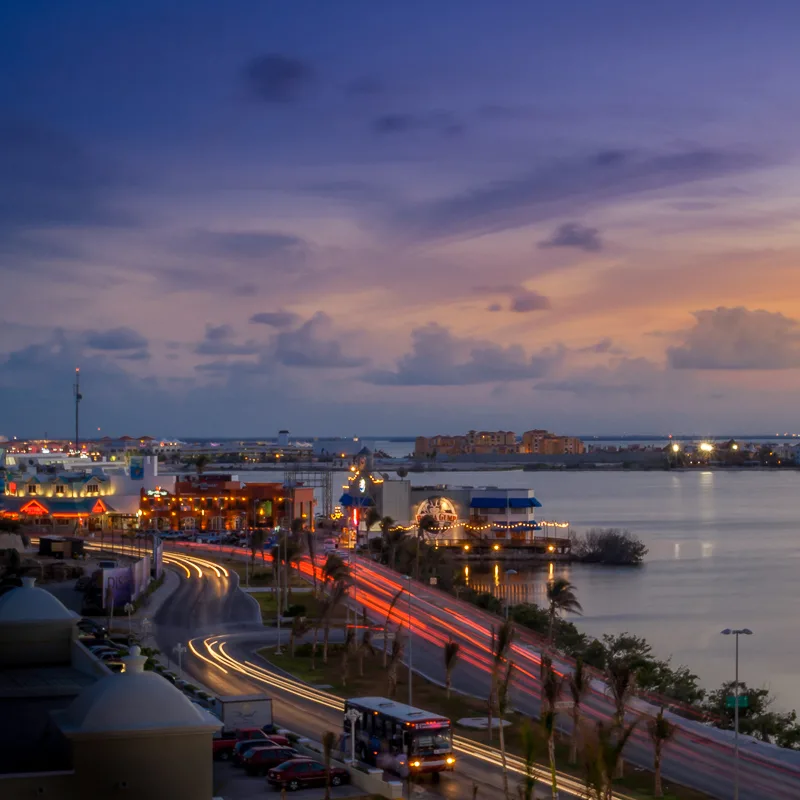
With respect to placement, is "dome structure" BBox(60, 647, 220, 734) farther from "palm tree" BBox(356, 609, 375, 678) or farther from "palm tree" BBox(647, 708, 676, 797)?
"palm tree" BBox(356, 609, 375, 678)

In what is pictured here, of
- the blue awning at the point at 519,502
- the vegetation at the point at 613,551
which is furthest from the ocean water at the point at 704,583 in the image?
the blue awning at the point at 519,502

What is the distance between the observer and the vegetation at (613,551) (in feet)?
183

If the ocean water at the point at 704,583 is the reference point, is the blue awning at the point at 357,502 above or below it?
above

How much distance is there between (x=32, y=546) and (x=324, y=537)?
1391cm

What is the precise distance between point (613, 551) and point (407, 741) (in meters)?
43.0

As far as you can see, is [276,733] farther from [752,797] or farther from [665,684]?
[665,684]

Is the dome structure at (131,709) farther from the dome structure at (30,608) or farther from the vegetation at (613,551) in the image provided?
the vegetation at (613,551)

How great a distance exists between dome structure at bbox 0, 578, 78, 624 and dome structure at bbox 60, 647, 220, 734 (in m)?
4.55

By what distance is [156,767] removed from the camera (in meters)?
8.40

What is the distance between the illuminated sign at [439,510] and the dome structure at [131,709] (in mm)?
50121

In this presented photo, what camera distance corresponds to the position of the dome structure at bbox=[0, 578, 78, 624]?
1305cm

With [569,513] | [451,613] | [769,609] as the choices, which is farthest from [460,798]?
[569,513]

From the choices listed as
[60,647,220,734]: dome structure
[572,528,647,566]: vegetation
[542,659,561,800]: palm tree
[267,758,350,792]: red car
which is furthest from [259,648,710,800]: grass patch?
[572,528,647,566]: vegetation

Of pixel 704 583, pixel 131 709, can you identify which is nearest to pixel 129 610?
pixel 131 709
